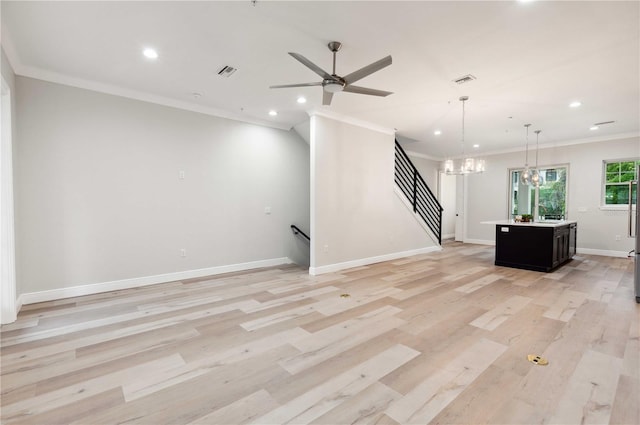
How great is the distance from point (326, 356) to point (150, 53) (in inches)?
145

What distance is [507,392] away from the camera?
187 centimetres

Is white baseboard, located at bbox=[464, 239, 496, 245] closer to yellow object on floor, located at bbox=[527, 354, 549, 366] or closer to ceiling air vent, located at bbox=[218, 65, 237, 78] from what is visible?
yellow object on floor, located at bbox=[527, 354, 549, 366]

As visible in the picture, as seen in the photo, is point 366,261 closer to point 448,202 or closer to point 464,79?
point 464,79

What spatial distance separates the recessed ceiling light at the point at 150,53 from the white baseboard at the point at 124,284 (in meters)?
3.12

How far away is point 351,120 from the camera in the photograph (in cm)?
555

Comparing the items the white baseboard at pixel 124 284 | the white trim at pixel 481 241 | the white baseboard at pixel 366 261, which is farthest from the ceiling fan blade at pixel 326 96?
the white trim at pixel 481 241

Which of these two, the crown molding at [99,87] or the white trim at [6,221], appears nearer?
the white trim at [6,221]

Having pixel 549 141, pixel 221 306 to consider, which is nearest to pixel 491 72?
pixel 221 306

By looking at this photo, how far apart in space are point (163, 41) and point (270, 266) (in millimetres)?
4045

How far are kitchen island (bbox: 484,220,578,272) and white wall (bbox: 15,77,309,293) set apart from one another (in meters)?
4.61

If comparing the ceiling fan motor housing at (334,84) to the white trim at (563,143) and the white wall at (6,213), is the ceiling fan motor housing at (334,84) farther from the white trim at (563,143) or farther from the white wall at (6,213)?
the white trim at (563,143)

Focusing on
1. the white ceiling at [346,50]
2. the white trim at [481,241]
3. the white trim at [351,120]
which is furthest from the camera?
the white trim at [481,241]

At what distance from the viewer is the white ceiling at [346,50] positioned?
249 cm

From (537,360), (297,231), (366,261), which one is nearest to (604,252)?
(366,261)
